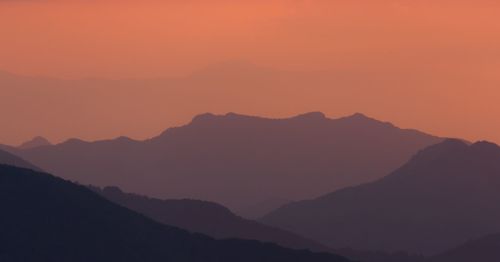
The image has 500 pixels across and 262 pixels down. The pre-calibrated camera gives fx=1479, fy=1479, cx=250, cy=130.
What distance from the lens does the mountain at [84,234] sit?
5399 inches

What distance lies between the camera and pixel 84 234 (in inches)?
5595

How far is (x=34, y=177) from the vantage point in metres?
154

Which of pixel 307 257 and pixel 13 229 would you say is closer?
pixel 13 229

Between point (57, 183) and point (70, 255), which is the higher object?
point (57, 183)

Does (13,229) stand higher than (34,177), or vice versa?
(34,177)

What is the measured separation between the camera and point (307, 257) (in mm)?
153750

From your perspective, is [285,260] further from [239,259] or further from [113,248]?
[113,248]

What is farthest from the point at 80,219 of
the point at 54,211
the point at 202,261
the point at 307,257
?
the point at 307,257

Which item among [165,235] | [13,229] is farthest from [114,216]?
[13,229]

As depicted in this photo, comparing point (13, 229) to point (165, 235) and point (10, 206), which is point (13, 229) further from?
point (165, 235)

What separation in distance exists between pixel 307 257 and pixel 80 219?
2445 centimetres

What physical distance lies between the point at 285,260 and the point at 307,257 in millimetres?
3620

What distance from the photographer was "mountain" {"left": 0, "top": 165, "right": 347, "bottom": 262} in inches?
5399

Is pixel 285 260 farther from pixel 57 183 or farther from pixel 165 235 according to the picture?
pixel 57 183
